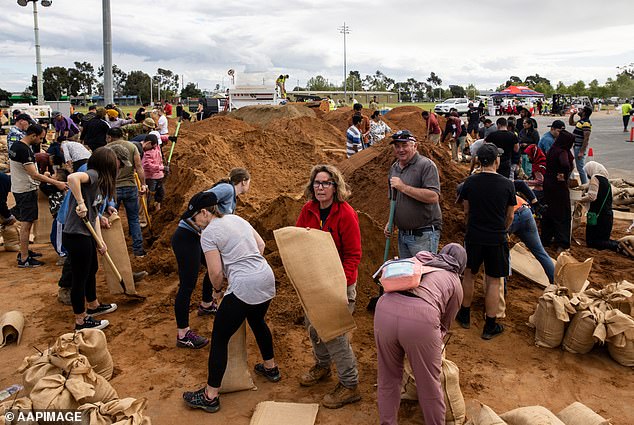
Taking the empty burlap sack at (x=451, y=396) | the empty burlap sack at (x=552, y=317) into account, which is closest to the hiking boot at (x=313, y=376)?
the empty burlap sack at (x=451, y=396)

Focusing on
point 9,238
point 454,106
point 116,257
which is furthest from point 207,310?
point 454,106

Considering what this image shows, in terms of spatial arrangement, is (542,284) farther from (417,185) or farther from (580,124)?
(580,124)

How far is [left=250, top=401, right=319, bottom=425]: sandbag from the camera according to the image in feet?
11.8

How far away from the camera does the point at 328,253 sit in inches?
143

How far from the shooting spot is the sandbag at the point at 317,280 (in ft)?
11.8

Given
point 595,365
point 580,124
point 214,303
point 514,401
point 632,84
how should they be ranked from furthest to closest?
point 632,84 < point 580,124 < point 214,303 < point 595,365 < point 514,401

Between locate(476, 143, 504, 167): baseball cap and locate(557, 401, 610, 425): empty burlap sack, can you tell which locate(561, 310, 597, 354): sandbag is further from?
locate(476, 143, 504, 167): baseball cap

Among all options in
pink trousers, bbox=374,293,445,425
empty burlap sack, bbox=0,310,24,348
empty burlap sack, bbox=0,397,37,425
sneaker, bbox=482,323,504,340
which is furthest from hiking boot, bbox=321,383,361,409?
empty burlap sack, bbox=0,310,24,348

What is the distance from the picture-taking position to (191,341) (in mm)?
4766

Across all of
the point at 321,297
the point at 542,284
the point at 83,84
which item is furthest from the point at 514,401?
the point at 83,84

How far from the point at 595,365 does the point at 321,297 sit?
107 inches

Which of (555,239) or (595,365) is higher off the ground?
(555,239)

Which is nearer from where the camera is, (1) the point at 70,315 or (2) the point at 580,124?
(1) the point at 70,315

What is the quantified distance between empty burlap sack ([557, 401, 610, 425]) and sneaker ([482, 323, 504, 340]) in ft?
5.02
